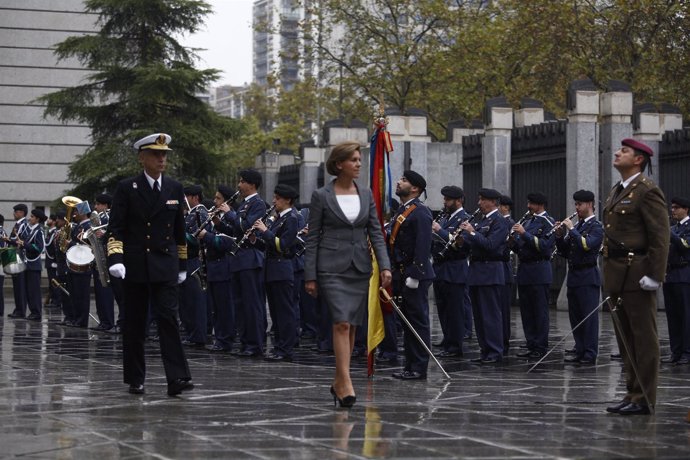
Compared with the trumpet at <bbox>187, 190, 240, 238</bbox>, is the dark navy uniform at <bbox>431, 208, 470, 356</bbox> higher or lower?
lower

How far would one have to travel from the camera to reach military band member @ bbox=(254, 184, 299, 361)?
15.4m

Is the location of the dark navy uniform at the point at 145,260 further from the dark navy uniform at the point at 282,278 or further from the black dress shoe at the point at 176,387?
the dark navy uniform at the point at 282,278

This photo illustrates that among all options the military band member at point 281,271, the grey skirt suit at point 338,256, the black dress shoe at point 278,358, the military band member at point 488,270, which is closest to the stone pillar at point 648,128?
the military band member at point 488,270

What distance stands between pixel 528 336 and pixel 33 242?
11445mm

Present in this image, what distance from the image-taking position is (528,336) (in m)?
16.2

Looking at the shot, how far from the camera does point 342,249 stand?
10.7 meters

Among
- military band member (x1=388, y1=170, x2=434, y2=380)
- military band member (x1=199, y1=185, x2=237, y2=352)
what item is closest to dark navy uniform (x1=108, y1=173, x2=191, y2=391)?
military band member (x1=388, y1=170, x2=434, y2=380)

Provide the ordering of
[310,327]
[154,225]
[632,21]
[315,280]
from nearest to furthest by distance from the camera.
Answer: [315,280]
[154,225]
[310,327]
[632,21]

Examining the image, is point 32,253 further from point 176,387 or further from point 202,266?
point 176,387

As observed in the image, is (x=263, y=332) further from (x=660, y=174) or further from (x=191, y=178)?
(x=191, y=178)

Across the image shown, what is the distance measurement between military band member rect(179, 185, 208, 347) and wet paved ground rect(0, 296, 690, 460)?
2350mm

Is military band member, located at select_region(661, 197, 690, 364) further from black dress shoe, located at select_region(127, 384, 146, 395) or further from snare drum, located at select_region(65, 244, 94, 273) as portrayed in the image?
snare drum, located at select_region(65, 244, 94, 273)

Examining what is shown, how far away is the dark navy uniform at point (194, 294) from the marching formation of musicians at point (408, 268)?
21 mm

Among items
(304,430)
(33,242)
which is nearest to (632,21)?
(33,242)
